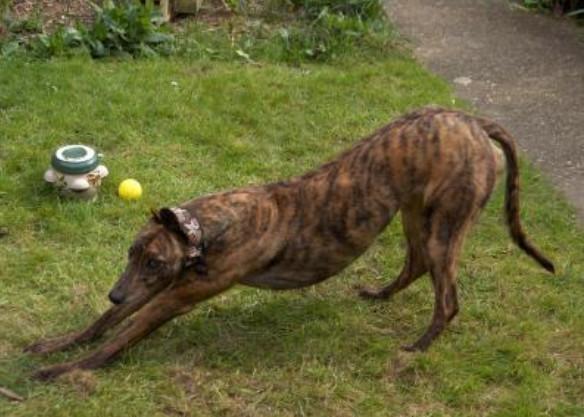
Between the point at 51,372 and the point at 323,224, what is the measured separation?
1.57m

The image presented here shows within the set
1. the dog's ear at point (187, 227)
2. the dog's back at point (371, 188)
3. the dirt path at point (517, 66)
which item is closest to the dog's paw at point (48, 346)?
the dog's ear at point (187, 227)

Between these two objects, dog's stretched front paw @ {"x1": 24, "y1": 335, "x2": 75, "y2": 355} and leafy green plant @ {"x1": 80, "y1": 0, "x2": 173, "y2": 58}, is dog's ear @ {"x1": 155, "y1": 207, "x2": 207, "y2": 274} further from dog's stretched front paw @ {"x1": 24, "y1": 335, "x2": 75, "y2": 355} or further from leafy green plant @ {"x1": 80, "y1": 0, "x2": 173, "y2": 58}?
leafy green plant @ {"x1": 80, "y1": 0, "x2": 173, "y2": 58}

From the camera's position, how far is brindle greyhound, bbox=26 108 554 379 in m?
4.94

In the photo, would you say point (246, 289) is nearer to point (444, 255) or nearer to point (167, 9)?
point (444, 255)

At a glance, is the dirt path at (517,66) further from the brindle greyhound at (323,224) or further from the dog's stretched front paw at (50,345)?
the dog's stretched front paw at (50,345)

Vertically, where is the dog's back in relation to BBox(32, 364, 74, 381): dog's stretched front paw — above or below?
above

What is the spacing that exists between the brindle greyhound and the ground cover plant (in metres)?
0.24

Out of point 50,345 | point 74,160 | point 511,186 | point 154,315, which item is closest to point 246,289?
point 154,315

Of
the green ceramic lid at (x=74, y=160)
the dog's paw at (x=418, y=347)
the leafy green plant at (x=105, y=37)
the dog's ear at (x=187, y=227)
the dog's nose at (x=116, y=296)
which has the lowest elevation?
the leafy green plant at (x=105, y=37)

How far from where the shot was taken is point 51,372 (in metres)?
4.93

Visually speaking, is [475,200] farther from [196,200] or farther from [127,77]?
[127,77]

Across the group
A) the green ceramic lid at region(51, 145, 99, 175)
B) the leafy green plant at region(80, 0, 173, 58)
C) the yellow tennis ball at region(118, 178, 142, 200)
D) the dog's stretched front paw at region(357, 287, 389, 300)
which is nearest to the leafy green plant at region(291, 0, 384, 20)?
the leafy green plant at region(80, 0, 173, 58)

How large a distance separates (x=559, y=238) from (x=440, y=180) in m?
1.86

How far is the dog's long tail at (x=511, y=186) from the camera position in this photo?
518 centimetres
